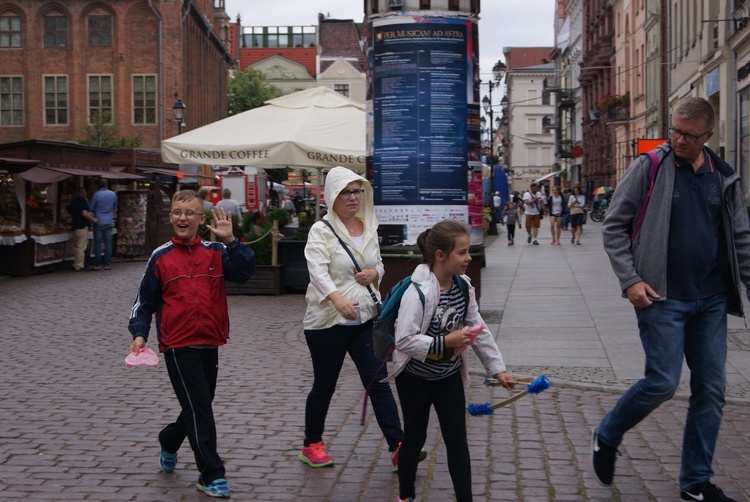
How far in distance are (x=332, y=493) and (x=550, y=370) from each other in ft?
12.3

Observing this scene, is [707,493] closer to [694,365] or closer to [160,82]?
[694,365]

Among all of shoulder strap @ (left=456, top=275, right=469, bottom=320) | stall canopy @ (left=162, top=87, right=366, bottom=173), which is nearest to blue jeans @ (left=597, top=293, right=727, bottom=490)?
shoulder strap @ (left=456, top=275, right=469, bottom=320)

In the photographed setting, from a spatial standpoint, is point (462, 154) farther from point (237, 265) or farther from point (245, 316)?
point (237, 265)

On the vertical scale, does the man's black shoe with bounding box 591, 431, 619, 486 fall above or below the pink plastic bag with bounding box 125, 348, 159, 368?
below

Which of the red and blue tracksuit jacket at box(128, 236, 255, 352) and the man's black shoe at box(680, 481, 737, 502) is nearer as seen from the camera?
the man's black shoe at box(680, 481, 737, 502)

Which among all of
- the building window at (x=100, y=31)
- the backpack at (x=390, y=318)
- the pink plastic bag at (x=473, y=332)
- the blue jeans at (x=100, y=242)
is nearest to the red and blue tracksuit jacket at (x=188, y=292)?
the backpack at (x=390, y=318)

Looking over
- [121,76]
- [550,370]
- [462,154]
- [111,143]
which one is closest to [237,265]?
[550,370]

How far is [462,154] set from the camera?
→ 11.3 m

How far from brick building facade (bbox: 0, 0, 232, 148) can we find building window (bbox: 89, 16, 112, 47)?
0.18ft

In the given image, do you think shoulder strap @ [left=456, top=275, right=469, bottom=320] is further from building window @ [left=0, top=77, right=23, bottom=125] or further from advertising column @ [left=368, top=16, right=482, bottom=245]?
building window @ [left=0, top=77, right=23, bottom=125]

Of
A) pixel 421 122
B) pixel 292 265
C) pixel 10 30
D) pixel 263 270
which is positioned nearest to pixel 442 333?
pixel 421 122

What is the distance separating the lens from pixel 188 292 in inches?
209

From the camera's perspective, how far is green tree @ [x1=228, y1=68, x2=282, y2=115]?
8325 centimetres

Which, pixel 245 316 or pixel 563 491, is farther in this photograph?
pixel 245 316
